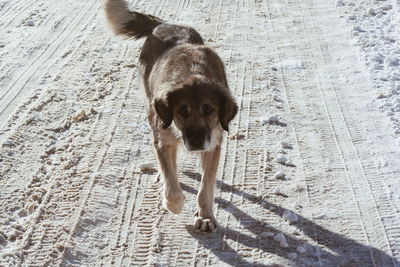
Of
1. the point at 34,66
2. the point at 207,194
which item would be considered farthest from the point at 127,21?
the point at 207,194

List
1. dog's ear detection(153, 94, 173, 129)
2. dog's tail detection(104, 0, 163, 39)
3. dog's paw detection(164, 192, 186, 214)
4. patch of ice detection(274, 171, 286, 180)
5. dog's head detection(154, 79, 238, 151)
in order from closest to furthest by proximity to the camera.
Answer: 1. dog's head detection(154, 79, 238, 151)
2. dog's ear detection(153, 94, 173, 129)
3. dog's paw detection(164, 192, 186, 214)
4. patch of ice detection(274, 171, 286, 180)
5. dog's tail detection(104, 0, 163, 39)

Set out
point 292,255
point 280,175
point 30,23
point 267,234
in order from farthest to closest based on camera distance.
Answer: point 30,23
point 280,175
point 267,234
point 292,255

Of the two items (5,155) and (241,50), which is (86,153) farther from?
(241,50)

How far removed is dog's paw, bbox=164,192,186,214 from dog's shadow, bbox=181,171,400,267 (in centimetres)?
17

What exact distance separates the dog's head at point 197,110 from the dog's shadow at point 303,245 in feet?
2.21

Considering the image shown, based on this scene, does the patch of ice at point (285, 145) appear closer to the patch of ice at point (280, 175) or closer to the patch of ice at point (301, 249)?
the patch of ice at point (280, 175)

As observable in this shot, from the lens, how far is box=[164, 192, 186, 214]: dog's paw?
4.92 meters

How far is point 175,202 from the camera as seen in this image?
4.92 m

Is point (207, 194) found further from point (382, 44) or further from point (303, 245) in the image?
point (382, 44)

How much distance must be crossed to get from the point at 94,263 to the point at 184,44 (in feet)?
7.21

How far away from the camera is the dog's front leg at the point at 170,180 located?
4.92 metres

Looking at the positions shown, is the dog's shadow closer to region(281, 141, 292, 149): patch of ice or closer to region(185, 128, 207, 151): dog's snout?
region(185, 128, 207, 151): dog's snout

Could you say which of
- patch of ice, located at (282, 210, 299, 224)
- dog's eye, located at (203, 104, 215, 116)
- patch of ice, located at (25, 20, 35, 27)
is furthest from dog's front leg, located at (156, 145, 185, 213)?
patch of ice, located at (25, 20, 35, 27)

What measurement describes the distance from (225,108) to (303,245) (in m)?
1.15
